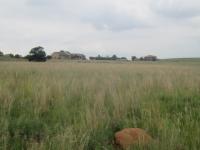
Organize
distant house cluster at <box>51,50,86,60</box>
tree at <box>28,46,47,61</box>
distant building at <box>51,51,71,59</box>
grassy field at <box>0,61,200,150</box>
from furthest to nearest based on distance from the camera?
distant house cluster at <box>51,50,86,60</box> → distant building at <box>51,51,71,59</box> → tree at <box>28,46,47,61</box> → grassy field at <box>0,61,200,150</box>

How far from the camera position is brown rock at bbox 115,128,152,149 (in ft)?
13.8

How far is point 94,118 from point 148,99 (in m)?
2.47

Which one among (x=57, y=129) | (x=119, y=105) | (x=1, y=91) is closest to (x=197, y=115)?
(x=119, y=105)

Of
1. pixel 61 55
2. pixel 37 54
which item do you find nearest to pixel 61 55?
pixel 61 55

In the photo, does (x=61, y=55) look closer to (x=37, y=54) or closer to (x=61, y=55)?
(x=61, y=55)

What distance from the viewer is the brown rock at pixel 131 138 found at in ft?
13.8

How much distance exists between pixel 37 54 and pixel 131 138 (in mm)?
69551

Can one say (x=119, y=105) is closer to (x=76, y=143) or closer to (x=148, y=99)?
(x=148, y=99)

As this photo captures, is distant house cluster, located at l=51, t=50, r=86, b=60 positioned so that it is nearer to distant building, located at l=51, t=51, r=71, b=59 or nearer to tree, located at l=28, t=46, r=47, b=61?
distant building, located at l=51, t=51, r=71, b=59

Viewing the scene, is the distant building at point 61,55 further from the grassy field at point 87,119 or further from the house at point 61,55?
the grassy field at point 87,119

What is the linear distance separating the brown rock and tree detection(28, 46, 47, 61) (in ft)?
220

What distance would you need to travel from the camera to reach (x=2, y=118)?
4.98 metres

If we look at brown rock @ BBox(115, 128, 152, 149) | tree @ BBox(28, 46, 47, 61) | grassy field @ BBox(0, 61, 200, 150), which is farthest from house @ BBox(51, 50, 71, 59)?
brown rock @ BBox(115, 128, 152, 149)

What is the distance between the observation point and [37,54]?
72000mm
